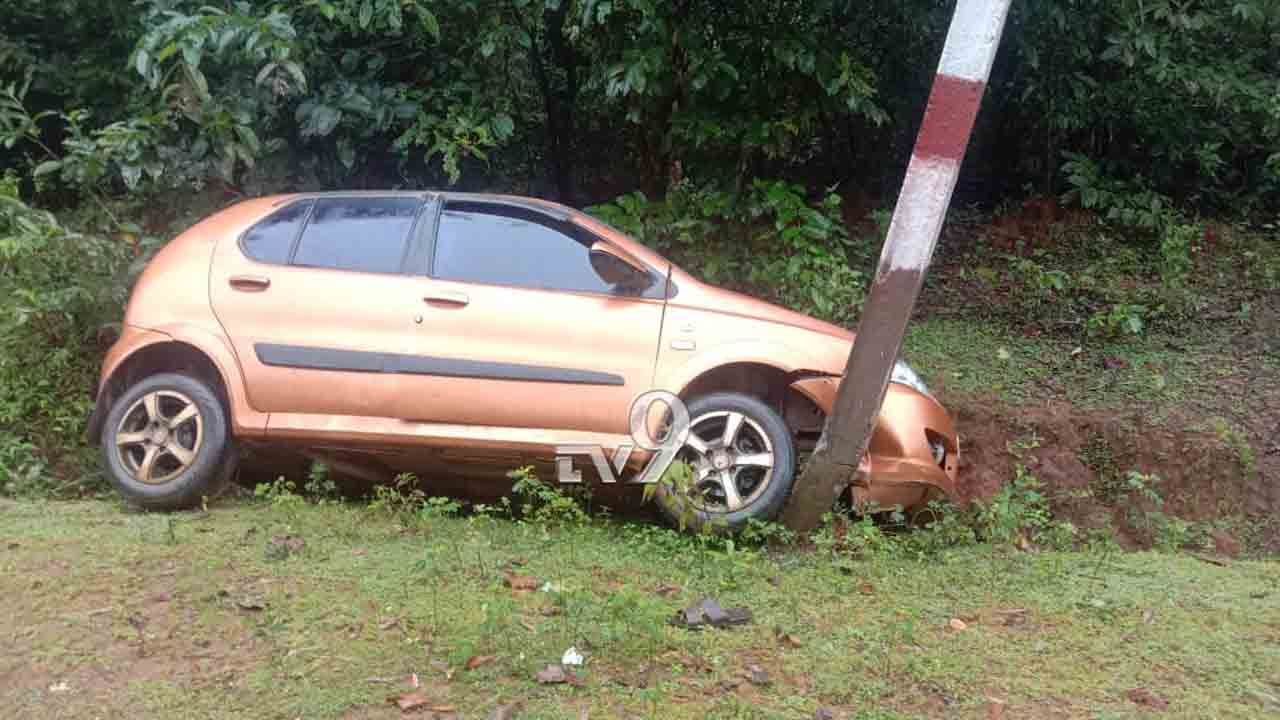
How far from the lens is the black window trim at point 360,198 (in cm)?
582

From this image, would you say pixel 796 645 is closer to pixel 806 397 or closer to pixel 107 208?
pixel 806 397

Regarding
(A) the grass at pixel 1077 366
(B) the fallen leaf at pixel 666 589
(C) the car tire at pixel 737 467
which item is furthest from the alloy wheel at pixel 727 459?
(A) the grass at pixel 1077 366

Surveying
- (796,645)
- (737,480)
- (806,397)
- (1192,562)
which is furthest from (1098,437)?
(796,645)

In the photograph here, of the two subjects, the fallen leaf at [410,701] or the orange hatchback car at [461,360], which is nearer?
the fallen leaf at [410,701]

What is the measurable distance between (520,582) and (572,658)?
2.69 feet

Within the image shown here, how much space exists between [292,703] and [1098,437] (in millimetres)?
5351

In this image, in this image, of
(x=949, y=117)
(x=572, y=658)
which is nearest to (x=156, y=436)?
(x=572, y=658)

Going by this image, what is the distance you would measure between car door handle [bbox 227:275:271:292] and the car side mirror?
5.62 ft

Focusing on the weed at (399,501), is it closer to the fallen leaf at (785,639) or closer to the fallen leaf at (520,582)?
the fallen leaf at (520,582)

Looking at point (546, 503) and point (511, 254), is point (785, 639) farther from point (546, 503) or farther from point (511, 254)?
point (511, 254)

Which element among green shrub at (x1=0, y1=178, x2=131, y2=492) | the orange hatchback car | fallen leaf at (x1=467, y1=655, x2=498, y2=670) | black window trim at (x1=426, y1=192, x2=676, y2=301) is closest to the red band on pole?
the orange hatchback car

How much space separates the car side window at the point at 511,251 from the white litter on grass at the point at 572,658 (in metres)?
2.23

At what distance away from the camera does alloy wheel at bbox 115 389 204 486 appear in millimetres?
5695

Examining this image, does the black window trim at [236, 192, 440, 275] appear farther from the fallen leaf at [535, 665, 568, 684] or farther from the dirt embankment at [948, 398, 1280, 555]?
the dirt embankment at [948, 398, 1280, 555]
